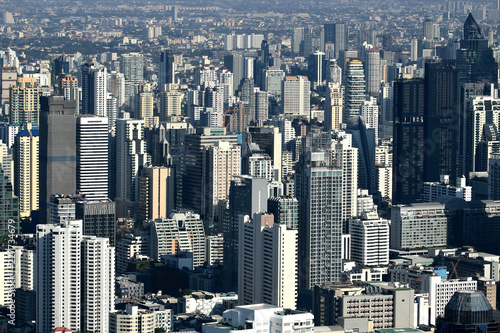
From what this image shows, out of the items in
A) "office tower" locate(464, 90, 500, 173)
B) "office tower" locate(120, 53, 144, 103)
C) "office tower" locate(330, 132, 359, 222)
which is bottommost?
"office tower" locate(330, 132, 359, 222)

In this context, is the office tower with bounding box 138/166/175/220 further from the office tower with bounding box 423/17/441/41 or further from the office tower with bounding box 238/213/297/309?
the office tower with bounding box 238/213/297/309

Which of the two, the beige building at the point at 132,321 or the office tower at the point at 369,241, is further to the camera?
the office tower at the point at 369,241

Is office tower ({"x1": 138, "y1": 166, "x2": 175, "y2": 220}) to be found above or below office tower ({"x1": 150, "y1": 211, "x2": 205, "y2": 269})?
above

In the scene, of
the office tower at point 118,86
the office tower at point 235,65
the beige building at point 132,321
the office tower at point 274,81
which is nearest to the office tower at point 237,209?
the beige building at point 132,321

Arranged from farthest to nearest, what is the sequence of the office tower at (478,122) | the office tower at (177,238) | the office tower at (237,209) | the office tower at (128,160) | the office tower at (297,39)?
the office tower at (297,39), the office tower at (478,122), the office tower at (128,160), the office tower at (177,238), the office tower at (237,209)

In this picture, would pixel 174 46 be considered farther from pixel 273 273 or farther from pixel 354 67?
pixel 273 273

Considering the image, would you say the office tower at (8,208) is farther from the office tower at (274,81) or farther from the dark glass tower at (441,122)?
the office tower at (274,81)

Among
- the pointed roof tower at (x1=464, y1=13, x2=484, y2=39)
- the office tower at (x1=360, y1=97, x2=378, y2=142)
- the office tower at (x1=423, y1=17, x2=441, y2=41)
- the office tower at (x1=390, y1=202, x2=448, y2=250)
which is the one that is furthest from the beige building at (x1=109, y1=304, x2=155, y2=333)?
the office tower at (x1=360, y1=97, x2=378, y2=142)

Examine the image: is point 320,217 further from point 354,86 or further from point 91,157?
point 354,86
